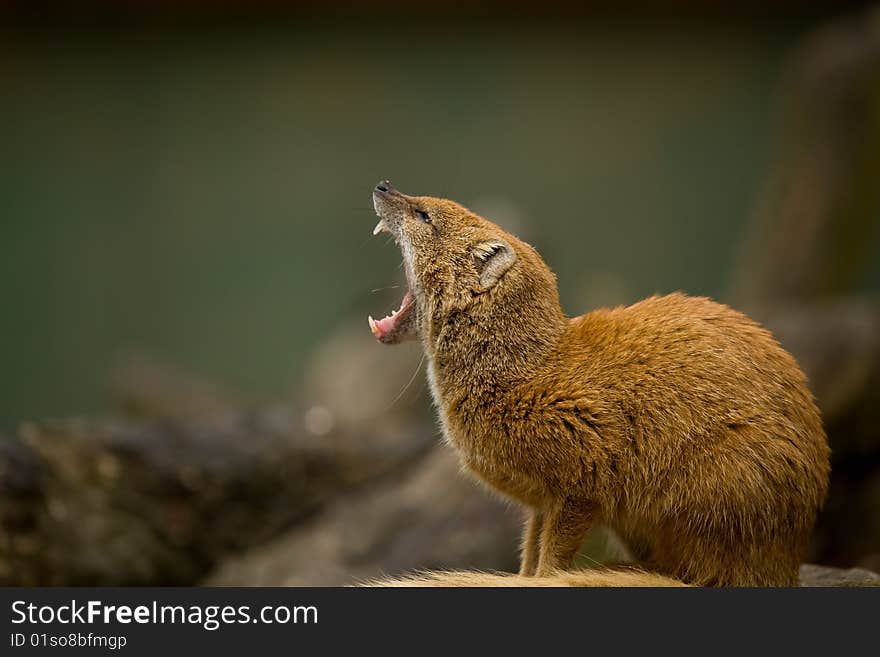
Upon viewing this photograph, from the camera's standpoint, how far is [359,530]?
442 centimetres

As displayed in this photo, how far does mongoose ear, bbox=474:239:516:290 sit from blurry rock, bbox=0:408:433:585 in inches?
85.3

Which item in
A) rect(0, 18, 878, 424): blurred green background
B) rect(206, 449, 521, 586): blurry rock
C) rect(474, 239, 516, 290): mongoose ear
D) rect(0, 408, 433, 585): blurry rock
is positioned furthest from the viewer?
rect(0, 18, 878, 424): blurred green background

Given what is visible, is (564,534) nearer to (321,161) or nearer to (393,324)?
(393,324)

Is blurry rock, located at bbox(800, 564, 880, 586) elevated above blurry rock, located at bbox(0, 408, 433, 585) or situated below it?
below

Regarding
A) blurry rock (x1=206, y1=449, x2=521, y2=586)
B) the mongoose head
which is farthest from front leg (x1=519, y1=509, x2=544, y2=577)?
blurry rock (x1=206, y1=449, x2=521, y2=586)

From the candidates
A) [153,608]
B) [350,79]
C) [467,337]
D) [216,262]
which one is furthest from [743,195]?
[153,608]

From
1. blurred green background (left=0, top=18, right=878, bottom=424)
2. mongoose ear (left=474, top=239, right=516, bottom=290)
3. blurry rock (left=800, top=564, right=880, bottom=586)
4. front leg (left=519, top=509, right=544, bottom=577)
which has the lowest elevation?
blurry rock (left=800, top=564, right=880, bottom=586)

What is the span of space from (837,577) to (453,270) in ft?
5.41

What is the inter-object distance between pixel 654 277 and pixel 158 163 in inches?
188

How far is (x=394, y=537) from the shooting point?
4.39 m

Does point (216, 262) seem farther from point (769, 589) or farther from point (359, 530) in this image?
point (769, 589)

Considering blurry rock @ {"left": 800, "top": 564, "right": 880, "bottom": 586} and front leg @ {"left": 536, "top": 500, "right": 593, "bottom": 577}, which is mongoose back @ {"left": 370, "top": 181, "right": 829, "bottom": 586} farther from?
blurry rock @ {"left": 800, "top": 564, "right": 880, "bottom": 586}

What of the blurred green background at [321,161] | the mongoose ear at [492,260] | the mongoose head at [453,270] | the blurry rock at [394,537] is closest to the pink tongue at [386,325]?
the mongoose head at [453,270]

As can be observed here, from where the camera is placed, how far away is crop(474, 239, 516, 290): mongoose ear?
2.60 meters
